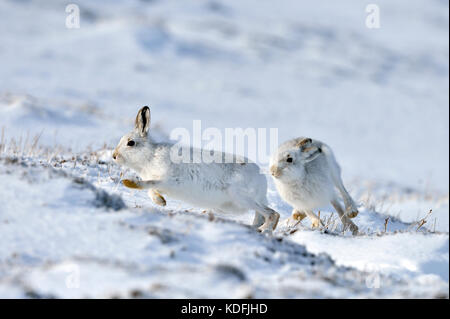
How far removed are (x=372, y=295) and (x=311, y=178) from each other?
2.66 meters

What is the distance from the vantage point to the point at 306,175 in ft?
19.9

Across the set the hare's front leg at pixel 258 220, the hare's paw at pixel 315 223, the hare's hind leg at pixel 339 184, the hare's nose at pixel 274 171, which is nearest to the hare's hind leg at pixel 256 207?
the hare's front leg at pixel 258 220

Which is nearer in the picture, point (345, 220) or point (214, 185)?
point (214, 185)

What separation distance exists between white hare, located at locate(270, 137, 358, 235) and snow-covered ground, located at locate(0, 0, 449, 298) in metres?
0.29

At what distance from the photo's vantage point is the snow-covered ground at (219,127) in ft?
11.7

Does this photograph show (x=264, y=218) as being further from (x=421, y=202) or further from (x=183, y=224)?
(x=421, y=202)

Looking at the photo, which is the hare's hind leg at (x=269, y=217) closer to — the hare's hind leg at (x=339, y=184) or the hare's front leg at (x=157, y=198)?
the hare's front leg at (x=157, y=198)

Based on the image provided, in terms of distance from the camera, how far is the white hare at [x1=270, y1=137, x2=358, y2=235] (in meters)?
5.96

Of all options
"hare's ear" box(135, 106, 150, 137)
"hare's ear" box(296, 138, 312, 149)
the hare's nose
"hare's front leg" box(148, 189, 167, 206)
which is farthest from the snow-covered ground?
"hare's ear" box(296, 138, 312, 149)

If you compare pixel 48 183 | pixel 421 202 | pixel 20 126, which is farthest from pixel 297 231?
pixel 20 126

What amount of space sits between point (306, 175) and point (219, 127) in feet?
48.3

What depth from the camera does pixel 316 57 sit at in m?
37.6

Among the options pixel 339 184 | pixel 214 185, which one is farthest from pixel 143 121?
pixel 339 184

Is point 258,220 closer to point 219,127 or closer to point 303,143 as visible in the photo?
point 303,143
